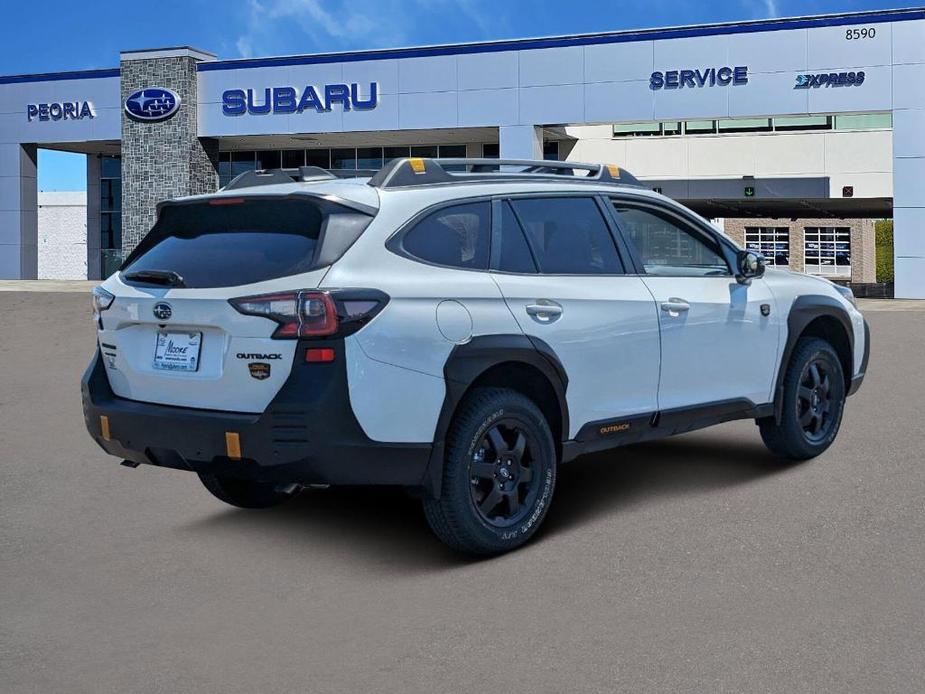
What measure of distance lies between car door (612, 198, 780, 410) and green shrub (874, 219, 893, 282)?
52.7m

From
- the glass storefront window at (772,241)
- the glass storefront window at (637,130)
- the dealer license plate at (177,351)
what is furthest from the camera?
the glass storefront window at (772,241)

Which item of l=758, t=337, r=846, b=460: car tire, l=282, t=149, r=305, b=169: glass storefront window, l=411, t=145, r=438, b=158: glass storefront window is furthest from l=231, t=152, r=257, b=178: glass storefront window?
l=758, t=337, r=846, b=460: car tire

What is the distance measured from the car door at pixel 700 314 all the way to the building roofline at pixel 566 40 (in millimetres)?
23227

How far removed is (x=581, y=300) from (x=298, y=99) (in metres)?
29.0

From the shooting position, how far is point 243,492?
6.49 m

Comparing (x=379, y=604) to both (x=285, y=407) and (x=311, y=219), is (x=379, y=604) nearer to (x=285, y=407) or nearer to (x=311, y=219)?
(x=285, y=407)

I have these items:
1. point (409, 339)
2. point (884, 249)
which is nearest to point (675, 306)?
point (409, 339)

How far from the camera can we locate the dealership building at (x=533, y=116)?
27.8 meters

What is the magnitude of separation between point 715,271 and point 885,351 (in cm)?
990

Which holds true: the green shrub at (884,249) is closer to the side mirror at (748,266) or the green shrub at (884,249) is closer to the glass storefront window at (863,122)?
the glass storefront window at (863,122)

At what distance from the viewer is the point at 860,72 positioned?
90.7ft

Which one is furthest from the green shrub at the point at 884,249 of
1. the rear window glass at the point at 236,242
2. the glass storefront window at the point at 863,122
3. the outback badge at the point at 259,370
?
the outback badge at the point at 259,370

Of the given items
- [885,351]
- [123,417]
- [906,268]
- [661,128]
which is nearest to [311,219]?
[123,417]

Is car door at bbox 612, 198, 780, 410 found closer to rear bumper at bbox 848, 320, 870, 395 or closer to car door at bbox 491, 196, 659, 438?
car door at bbox 491, 196, 659, 438
